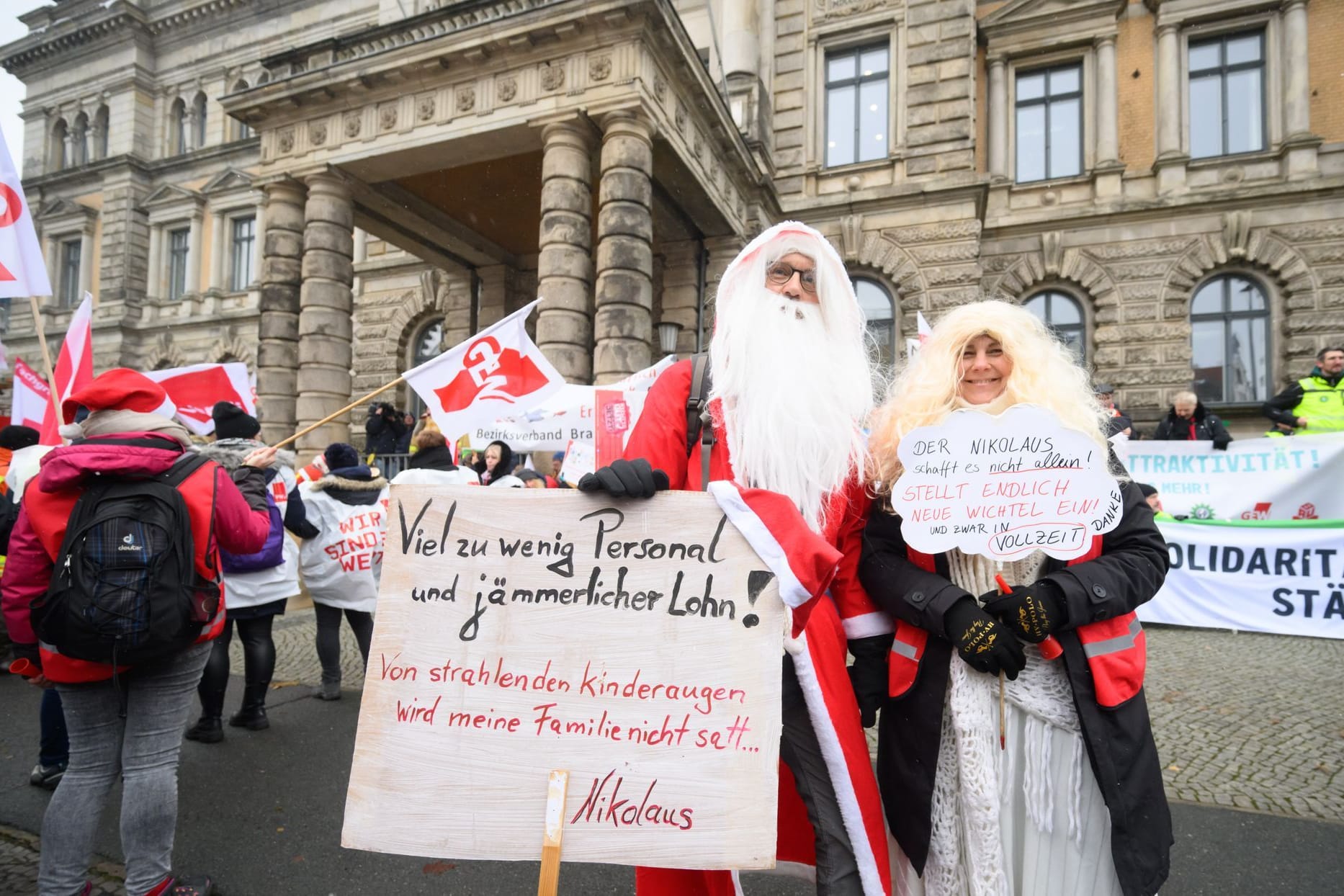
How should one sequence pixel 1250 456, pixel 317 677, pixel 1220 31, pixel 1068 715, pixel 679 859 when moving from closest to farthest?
pixel 679 859 < pixel 1068 715 < pixel 317 677 < pixel 1250 456 < pixel 1220 31

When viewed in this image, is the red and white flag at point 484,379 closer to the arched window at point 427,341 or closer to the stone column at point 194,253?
the arched window at point 427,341

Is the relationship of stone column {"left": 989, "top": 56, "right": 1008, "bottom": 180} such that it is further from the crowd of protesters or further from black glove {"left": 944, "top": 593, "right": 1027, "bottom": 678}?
black glove {"left": 944, "top": 593, "right": 1027, "bottom": 678}

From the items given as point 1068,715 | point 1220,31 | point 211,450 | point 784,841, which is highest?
point 1220,31

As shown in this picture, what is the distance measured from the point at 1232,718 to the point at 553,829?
4.45 meters

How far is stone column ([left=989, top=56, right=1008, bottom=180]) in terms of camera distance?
14.5 m

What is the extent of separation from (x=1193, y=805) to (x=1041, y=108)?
48.6 ft

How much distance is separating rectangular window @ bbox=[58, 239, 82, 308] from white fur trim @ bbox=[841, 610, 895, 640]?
30772 mm

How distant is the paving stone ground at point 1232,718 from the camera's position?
125 inches

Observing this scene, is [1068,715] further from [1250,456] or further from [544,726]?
[1250,456]

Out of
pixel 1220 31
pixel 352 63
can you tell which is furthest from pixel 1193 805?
pixel 1220 31

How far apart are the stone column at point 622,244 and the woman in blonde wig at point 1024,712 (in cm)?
708

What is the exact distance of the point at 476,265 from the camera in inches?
552

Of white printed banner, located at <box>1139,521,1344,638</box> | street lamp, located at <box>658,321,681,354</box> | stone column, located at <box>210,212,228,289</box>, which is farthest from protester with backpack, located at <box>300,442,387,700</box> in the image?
stone column, located at <box>210,212,228,289</box>

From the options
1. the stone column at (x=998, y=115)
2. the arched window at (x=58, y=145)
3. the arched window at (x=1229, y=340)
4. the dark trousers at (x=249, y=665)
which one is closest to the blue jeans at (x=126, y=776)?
the dark trousers at (x=249, y=665)
